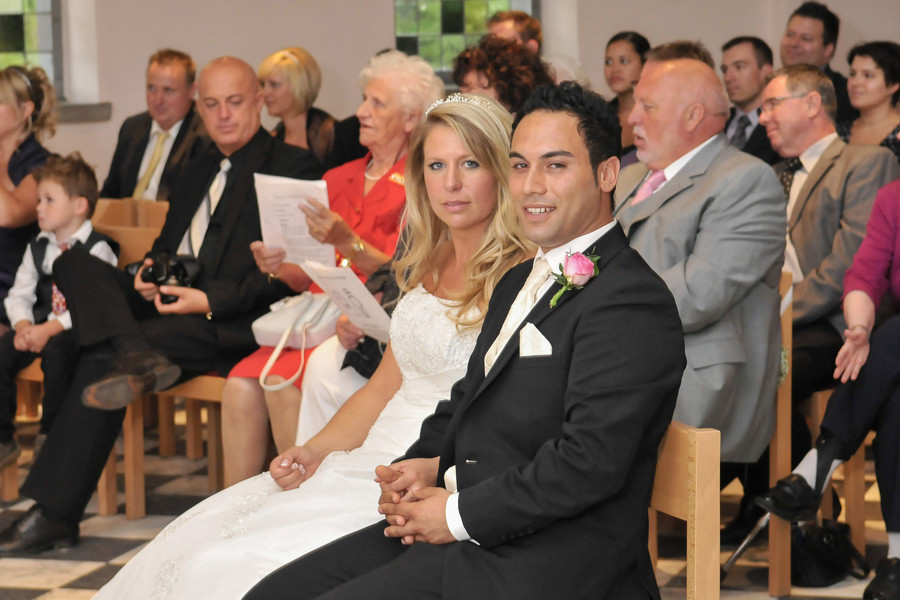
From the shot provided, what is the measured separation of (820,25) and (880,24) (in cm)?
161

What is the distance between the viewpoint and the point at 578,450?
183cm

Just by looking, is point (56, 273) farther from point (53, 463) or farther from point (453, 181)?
point (453, 181)

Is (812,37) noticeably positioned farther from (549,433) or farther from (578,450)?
(578,450)

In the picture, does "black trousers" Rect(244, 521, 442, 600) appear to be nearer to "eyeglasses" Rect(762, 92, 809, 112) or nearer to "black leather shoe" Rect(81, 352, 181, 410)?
"black leather shoe" Rect(81, 352, 181, 410)

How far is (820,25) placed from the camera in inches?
249

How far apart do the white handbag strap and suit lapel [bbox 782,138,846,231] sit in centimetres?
174

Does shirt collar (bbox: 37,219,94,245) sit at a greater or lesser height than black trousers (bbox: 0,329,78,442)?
greater

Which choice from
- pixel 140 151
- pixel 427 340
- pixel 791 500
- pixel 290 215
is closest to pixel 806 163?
pixel 791 500

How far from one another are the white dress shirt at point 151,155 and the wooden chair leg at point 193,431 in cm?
167

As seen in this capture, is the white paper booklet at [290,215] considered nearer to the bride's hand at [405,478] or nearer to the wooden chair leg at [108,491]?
the wooden chair leg at [108,491]

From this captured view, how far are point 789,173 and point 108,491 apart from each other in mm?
2787

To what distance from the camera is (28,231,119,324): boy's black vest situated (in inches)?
181

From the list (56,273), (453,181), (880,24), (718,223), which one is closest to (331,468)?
(453,181)

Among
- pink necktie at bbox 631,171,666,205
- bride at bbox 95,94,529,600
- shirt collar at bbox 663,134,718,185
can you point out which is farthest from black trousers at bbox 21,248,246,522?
shirt collar at bbox 663,134,718,185
